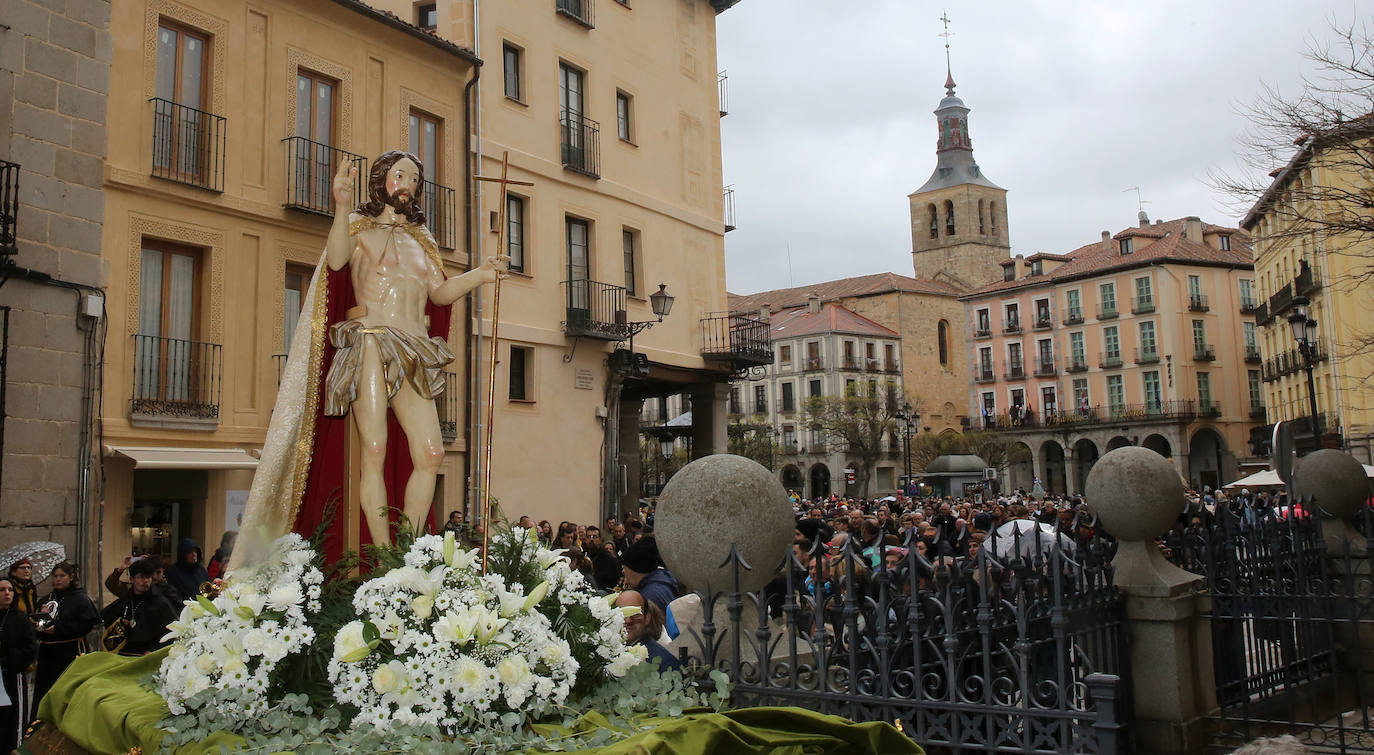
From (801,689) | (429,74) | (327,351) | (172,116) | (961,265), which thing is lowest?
(801,689)

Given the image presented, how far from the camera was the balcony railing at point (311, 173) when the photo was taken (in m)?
16.4


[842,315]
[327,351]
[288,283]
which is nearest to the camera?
[327,351]

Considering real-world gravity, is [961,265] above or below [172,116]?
above

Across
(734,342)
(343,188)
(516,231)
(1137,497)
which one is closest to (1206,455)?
(734,342)

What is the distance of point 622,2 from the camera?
23344 millimetres

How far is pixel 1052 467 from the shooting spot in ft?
234

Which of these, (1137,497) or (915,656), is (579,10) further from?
(915,656)

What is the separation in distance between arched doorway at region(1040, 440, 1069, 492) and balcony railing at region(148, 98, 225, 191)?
62412 millimetres

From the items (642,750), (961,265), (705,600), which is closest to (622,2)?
(705,600)

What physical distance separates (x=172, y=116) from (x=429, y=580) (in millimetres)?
13498

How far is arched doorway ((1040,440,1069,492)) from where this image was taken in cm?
7031

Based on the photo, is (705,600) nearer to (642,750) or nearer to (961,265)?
(642,750)

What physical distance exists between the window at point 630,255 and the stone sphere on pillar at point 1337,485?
14.8 m

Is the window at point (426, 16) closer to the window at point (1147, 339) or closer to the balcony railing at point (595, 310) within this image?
the balcony railing at point (595, 310)
